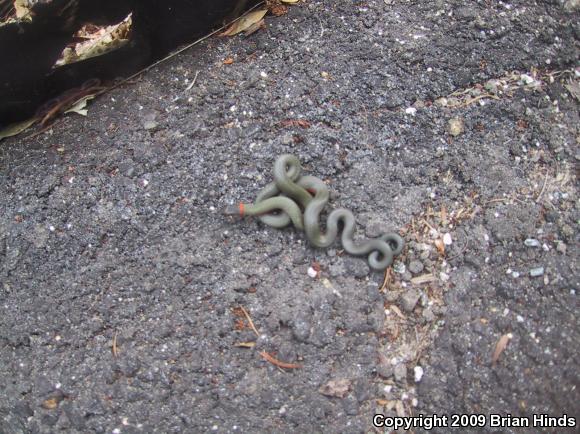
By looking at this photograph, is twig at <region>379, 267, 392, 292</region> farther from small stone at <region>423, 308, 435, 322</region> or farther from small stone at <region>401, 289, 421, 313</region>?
small stone at <region>423, 308, 435, 322</region>

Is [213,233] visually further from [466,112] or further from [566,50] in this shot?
[566,50]

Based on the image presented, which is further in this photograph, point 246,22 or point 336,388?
point 246,22

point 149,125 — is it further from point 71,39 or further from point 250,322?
point 250,322

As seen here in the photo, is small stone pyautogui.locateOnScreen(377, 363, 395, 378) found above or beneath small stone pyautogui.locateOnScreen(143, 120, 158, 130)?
beneath

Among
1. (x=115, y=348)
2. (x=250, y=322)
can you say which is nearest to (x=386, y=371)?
(x=250, y=322)

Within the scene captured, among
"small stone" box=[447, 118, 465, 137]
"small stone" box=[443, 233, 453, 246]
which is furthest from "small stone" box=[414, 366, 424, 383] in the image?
"small stone" box=[447, 118, 465, 137]

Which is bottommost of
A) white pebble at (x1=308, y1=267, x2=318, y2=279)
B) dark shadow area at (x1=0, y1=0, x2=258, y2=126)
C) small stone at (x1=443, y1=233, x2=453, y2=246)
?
small stone at (x1=443, y1=233, x2=453, y2=246)
